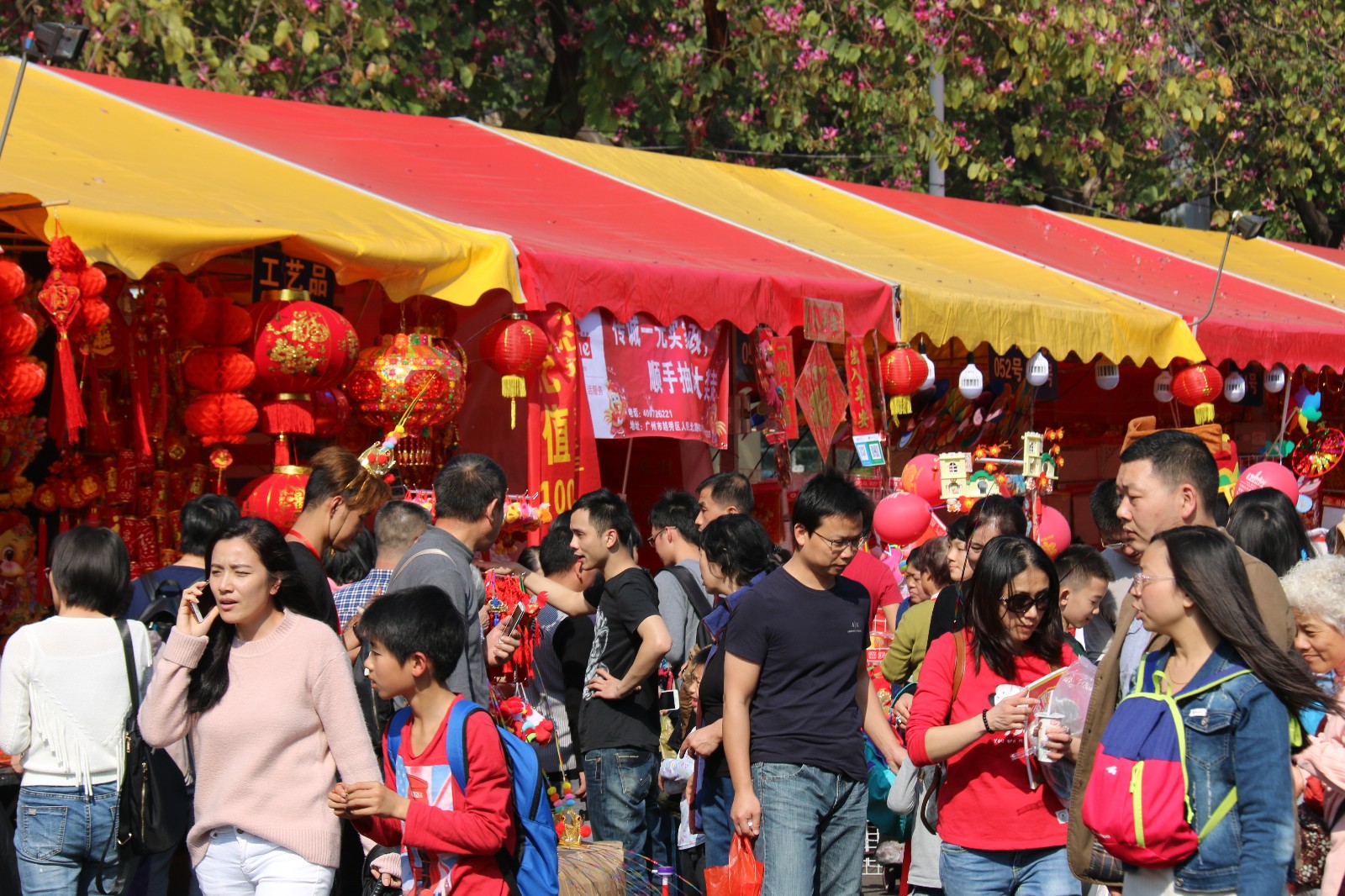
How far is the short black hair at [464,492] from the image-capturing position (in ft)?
12.8

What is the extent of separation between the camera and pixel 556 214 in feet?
22.1

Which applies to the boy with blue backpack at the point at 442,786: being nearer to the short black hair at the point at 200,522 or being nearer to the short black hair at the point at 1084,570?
the short black hair at the point at 200,522

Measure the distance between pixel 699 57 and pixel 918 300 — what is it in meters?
4.22

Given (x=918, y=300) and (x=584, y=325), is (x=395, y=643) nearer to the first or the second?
(x=584, y=325)

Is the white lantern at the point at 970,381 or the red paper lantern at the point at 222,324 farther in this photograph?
the white lantern at the point at 970,381

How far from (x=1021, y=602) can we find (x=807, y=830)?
0.80 meters

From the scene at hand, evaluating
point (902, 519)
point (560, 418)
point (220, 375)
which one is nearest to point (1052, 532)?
point (902, 519)

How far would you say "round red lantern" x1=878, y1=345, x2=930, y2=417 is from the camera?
285 inches

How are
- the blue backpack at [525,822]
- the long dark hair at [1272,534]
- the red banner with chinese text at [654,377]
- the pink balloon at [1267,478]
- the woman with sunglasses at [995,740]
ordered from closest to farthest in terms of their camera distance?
the blue backpack at [525,822]
the woman with sunglasses at [995,740]
the long dark hair at [1272,534]
the red banner with chinese text at [654,377]
the pink balloon at [1267,478]

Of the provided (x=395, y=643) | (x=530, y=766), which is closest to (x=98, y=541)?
(x=395, y=643)

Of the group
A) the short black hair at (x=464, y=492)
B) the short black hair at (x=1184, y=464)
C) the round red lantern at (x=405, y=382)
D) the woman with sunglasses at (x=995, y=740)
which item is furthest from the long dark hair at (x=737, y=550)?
the round red lantern at (x=405, y=382)

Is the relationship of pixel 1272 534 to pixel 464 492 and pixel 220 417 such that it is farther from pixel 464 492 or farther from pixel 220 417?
pixel 220 417

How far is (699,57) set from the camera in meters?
10.7

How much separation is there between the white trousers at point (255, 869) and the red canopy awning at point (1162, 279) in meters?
7.02
